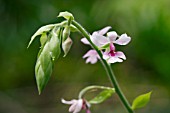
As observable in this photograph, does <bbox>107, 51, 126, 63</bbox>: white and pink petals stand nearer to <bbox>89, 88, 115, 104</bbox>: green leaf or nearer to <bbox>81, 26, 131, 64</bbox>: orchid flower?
<bbox>81, 26, 131, 64</bbox>: orchid flower

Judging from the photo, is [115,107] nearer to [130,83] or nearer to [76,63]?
[130,83]

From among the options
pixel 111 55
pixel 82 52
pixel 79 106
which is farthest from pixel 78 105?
pixel 82 52

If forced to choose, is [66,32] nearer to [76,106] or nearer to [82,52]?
[76,106]

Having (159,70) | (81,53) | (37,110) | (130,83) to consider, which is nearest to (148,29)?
(159,70)

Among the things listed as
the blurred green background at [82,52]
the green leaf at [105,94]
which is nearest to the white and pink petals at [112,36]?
the green leaf at [105,94]

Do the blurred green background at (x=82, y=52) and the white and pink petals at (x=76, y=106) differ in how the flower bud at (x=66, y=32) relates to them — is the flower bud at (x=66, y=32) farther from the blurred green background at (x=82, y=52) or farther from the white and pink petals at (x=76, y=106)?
the blurred green background at (x=82, y=52)
